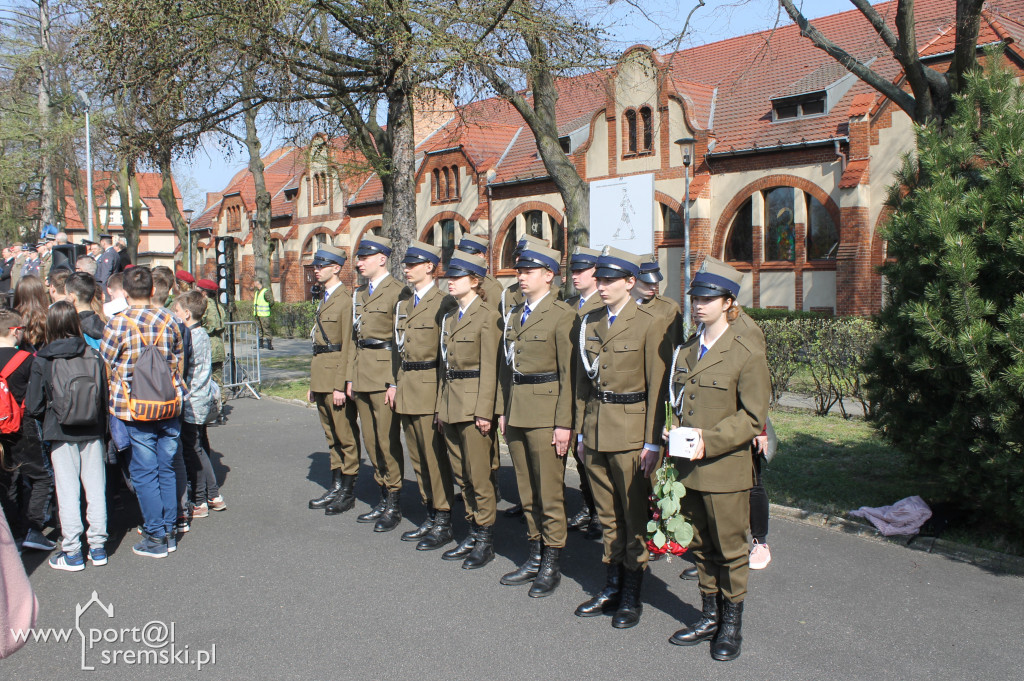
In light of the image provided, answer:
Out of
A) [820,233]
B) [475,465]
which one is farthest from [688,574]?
[820,233]

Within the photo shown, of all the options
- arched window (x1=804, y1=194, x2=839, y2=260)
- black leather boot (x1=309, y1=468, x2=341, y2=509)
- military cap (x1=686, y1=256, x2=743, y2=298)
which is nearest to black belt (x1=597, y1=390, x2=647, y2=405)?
military cap (x1=686, y1=256, x2=743, y2=298)

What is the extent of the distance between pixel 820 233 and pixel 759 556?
20.8m

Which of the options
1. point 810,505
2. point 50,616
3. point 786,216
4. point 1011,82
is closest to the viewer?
point 50,616

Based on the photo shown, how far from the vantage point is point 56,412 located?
232 inches

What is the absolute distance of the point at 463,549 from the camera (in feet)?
20.1

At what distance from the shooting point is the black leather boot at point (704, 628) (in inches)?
180

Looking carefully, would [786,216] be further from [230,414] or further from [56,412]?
[56,412]

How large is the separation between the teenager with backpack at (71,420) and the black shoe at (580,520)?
3.48m

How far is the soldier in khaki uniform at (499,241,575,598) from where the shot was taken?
5.43m

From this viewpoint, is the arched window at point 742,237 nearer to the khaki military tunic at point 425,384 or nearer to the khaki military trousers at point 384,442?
the khaki military trousers at point 384,442

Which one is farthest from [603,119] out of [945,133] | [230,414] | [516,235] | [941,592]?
[941,592]

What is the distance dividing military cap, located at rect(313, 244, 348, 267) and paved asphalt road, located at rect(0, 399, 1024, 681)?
2262 millimetres

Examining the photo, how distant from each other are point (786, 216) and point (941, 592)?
70.9 feet

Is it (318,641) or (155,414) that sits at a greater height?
(155,414)
